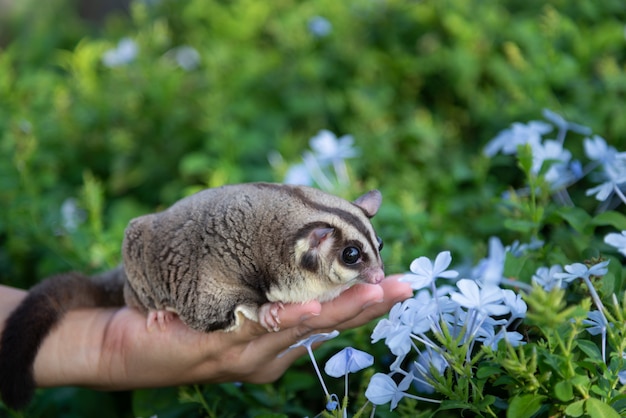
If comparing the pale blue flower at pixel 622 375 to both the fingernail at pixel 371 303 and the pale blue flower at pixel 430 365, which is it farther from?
the fingernail at pixel 371 303

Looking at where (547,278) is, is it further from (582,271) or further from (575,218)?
(575,218)

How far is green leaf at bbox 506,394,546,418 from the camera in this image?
5.61ft

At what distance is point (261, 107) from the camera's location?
4.53 meters

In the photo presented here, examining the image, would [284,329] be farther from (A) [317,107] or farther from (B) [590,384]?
(A) [317,107]

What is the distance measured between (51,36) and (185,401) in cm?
443

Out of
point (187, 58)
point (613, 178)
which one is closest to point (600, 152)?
point (613, 178)

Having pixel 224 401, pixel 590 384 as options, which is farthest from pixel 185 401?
pixel 590 384

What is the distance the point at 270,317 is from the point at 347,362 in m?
0.41

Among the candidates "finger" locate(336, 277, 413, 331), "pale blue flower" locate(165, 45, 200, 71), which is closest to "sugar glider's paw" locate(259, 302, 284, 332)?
"finger" locate(336, 277, 413, 331)

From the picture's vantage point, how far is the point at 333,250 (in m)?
2.27

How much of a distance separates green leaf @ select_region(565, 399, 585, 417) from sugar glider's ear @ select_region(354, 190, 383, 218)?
0.98 meters

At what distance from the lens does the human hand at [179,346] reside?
231cm

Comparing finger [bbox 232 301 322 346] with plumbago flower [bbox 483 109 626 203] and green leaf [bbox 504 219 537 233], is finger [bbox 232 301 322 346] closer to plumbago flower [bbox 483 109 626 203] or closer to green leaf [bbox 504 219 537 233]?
green leaf [bbox 504 219 537 233]

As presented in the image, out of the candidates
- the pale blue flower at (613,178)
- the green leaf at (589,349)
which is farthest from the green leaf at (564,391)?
the pale blue flower at (613,178)
